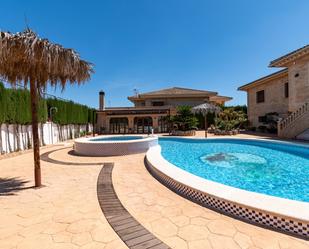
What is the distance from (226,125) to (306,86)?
8.39 meters

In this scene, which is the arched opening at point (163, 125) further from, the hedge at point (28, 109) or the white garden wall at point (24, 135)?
the white garden wall at point (24, 135)

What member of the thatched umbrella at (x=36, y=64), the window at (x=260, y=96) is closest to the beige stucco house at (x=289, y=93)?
the window at (x=260, y=96)

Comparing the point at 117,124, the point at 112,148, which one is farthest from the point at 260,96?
the point at 112,148

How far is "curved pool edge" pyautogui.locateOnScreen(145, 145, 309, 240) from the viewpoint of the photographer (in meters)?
3.30

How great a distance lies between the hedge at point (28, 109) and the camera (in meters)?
11.9

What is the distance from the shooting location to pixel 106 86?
102ft

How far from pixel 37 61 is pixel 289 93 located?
22.0m

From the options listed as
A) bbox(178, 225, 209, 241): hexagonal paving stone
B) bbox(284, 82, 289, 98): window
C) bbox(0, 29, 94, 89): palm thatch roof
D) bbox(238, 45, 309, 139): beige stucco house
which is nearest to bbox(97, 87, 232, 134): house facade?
bbox(238, 45, 309, 139): beige stucco house

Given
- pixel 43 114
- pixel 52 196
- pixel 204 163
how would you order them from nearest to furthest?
pixel 52 196 < pixel 204 163 < pixel 43 114

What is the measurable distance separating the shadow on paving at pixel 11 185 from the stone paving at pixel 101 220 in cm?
3

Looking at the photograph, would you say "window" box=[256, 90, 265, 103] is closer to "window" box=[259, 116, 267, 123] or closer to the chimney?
"window" box=[259, 116, 267, 123]

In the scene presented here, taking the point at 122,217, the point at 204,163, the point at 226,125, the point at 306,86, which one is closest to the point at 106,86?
the point at 226,125

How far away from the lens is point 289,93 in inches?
716

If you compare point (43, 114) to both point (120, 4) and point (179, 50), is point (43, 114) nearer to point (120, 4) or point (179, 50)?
point (120, 4)
